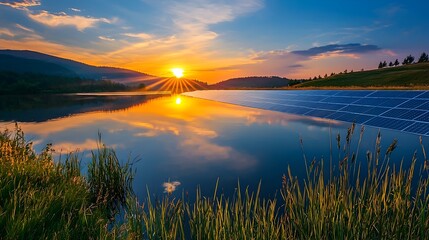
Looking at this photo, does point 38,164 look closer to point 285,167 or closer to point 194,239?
point 194,239

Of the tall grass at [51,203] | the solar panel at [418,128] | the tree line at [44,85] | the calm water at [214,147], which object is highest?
the tree line at [44,85]

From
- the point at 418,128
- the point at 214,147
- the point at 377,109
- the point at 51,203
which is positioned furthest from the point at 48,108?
the point at 418,128

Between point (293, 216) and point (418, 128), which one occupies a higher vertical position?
point (293, 216)

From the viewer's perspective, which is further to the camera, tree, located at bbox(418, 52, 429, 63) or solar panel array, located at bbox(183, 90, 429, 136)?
tree, located at bbox(418, 52, 429, 63)

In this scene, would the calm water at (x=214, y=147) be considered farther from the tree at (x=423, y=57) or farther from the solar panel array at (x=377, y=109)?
the tree at (x=423, y=57)

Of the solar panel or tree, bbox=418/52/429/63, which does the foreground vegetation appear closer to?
the solar panel

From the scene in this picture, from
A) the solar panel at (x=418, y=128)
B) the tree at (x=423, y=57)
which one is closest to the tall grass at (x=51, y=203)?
the solar panel at (x=418, y=128)

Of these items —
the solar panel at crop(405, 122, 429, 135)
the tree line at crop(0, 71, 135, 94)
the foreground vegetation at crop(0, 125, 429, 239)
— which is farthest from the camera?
the tree line at crop(0, 71, 135, 94)

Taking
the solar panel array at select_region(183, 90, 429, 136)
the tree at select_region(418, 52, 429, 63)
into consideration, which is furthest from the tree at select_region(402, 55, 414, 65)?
the solar panel array at select_region(183, 90, 429, 136)

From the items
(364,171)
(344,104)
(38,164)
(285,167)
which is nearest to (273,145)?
(285,167)

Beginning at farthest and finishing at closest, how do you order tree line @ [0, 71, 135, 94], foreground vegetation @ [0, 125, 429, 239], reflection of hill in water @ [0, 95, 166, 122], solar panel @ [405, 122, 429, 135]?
1. tree line @ [0, 71, 135, 94]
2. reflection of hill in water @ [0, 95, 166, 122]
3. solar panel @ [405, 122, 429, 135]
4. foreground vegetation @ [0, 125, 429, 239]

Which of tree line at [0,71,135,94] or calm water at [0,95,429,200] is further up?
tree line at [0,71,135,94]

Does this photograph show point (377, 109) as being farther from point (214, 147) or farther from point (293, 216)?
point (293, 216)

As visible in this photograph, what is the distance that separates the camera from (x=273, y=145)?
15211 mm
